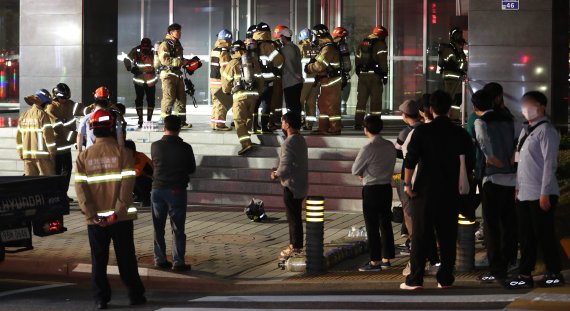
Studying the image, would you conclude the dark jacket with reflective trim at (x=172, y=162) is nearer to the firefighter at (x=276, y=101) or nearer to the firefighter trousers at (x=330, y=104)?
the firefighter trousers at (x=330, y=104)

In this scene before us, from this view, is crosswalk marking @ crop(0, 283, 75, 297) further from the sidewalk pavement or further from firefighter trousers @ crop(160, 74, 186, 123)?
firefighter trousers @ crop(160, 74, 186, 123)

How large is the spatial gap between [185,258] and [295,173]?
1.72 meters

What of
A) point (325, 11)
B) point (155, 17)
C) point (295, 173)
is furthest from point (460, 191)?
point (155, 17)

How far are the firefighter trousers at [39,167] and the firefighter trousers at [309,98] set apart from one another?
17.2ft

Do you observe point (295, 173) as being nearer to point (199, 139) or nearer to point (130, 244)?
point (130, 244)

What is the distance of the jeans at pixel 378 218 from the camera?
1397 centimetres

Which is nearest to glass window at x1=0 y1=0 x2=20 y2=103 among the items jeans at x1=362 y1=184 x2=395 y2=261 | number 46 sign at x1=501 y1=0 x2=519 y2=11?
number 46 sign at x1=501 y1=0 x2=519 y2=11

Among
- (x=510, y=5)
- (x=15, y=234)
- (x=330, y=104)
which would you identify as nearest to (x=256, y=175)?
(x=330, y=104)

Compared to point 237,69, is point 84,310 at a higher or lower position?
lower

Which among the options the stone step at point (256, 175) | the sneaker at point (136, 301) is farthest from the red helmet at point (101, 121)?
the stone step at point (256, 175)

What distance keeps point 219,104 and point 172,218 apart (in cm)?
904

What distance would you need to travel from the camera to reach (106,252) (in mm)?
12156

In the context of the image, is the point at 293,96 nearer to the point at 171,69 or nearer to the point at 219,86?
the point at 219,86

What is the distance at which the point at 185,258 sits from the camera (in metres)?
15.3
